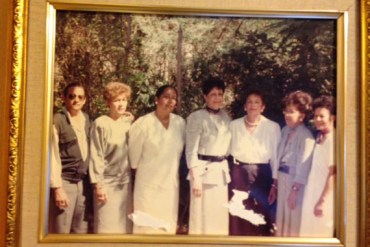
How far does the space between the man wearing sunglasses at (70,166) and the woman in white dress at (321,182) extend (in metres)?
0.43

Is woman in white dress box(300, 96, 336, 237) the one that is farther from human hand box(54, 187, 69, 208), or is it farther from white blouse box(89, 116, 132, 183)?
human hand box(54, 187, 69, 208)

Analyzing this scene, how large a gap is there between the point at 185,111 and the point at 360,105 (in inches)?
13.5

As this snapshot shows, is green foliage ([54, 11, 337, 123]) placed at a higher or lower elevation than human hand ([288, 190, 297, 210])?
higher

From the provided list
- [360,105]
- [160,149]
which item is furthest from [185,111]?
[360,105]

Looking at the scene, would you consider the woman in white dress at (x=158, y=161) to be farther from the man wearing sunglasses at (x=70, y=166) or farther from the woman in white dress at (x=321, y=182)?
the woman in white dress at (x=321, y=182)

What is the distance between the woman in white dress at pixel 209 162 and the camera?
823 mm

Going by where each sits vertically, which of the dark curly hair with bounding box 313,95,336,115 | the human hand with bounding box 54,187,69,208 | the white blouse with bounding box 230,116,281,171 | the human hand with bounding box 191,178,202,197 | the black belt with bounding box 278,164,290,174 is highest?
the dark curly hair with bounding box 313,95,336,115

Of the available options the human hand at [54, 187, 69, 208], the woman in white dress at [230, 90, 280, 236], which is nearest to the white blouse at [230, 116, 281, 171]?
the woman in white dress at [230, 90, 280, 236]

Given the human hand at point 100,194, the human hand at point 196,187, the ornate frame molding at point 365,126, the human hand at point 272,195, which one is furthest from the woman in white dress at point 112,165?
the ornate frame molding at point 365,126

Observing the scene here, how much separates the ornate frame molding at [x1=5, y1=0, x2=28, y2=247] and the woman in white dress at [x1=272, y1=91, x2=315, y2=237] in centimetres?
50

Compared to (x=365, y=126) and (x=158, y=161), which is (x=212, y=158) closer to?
(x=158, y=161)

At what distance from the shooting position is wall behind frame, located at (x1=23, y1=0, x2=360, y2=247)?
0.82 m

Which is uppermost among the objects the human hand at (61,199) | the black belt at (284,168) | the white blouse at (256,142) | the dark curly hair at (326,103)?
the dark curly hair at (326,103)

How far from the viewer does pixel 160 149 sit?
83 cm
